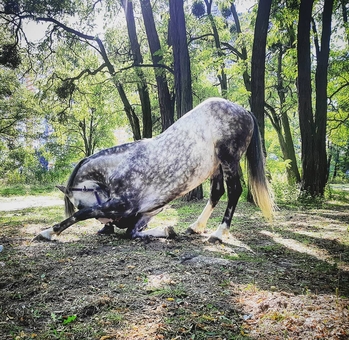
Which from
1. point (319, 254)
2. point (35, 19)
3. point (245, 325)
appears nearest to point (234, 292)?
point (245, 325)

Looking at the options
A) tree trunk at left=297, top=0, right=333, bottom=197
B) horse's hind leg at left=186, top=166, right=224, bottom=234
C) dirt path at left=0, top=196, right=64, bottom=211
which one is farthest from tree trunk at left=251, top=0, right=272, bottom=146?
dirt path at left=0, top=196, right=64, bottom=211

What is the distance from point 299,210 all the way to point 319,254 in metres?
3.91

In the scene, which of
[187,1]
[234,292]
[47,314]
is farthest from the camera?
[187,1]

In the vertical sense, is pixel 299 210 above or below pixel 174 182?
below

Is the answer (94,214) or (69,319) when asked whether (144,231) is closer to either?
(94,214)

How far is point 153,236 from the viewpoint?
4031 mm

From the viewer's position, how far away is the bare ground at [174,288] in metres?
1.55

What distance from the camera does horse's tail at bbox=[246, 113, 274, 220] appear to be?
4.37 m

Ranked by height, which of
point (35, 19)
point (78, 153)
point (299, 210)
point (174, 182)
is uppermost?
point (35, 19)

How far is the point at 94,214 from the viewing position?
3.85 m

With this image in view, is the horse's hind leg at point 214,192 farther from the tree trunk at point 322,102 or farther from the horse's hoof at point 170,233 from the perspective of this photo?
the tree trunk at point 322,102

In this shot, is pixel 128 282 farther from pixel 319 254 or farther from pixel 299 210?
pixel 299 210

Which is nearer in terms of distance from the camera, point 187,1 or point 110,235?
point 110,235

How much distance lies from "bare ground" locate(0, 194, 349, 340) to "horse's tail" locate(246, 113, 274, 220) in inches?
23.7
